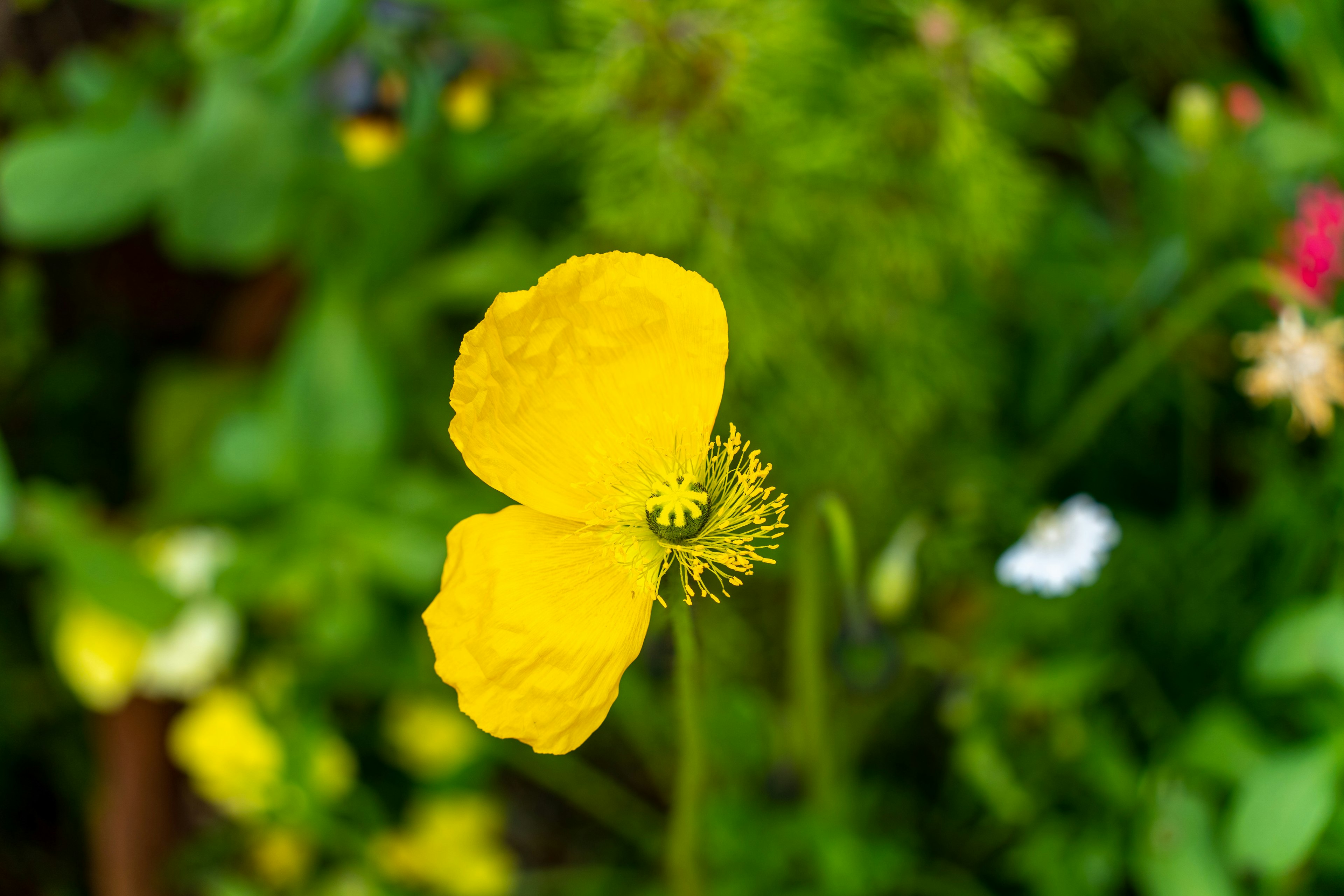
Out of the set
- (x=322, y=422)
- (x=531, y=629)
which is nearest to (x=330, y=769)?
(x=322, y=422)

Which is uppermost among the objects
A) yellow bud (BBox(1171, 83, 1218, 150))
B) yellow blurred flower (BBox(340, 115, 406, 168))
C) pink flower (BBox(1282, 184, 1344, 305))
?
yellow bud (BBox(1171, 83, 1218, 150))

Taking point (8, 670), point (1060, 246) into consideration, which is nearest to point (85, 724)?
point (8, 670)

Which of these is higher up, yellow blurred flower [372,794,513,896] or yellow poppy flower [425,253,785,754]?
yellow poppy flower [425,253,785,754]

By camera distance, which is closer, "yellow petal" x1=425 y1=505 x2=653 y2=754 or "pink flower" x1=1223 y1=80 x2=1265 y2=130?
"yellow petal" x1=425 y1=505 x2=653 y2=754

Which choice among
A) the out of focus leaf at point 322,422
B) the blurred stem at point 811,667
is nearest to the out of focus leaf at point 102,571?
the out of focus leaf at point 322,422

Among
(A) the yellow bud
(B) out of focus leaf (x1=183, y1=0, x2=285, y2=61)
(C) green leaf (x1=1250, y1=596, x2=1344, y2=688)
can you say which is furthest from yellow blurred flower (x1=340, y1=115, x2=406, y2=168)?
(C) green leaf (x1=1250, y1=596, x2=1344, y2=688)

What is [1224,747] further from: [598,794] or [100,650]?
[100,650]

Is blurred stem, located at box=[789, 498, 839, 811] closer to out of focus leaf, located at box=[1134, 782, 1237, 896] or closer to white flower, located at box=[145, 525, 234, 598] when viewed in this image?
Answer: out of focus leaf, located at box=[1134, 782, 1237, 896]
